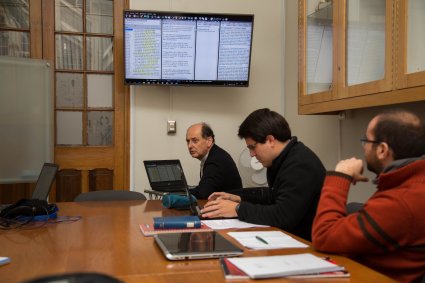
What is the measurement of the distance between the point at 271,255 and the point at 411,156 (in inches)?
21.0

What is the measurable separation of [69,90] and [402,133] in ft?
9.75

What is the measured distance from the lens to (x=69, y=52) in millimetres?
3684

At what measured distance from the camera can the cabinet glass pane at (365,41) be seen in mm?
2225

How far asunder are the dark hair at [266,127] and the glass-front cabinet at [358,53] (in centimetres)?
54

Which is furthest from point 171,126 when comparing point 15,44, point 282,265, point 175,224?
point 282,265

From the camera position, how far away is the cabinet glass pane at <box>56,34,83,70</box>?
3666 millimetres

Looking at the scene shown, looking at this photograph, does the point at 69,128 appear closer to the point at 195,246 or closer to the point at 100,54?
the point at 100,54

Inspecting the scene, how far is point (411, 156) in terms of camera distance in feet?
4.49

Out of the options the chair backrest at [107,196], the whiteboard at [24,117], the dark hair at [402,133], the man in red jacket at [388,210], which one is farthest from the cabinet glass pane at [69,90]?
the dark hair at [402,133]

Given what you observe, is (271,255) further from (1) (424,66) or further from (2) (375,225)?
(1) (424,66)

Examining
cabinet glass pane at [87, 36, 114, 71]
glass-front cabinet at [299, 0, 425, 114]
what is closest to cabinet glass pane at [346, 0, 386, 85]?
glass-front cabinet at [299, 0, 425, 114]

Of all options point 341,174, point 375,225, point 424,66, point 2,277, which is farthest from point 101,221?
point 424,66

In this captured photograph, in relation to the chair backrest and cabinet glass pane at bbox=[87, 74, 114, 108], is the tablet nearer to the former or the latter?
the chair backrest

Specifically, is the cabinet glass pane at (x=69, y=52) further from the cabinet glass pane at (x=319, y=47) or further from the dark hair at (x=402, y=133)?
the dark hair at (x=402, y=133)
